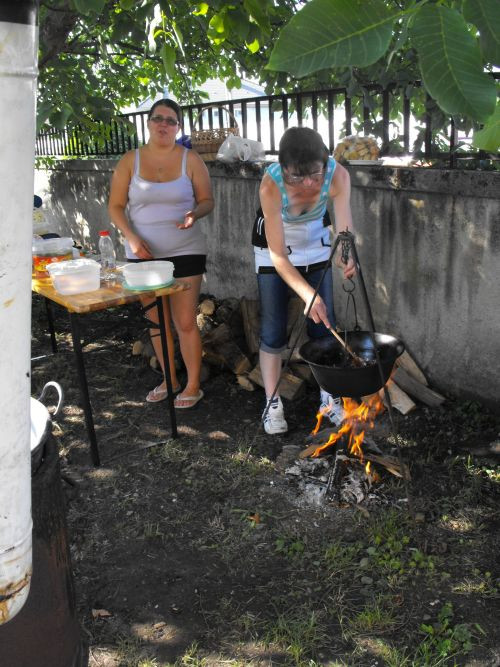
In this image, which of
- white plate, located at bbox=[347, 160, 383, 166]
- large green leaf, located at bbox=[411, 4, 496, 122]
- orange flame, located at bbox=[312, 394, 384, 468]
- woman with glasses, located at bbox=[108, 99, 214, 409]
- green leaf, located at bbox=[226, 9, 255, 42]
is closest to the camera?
large green leaf, located at bbox=[411, 4, 496, 122]

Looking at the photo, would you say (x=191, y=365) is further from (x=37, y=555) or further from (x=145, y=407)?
(x=37, y=555)

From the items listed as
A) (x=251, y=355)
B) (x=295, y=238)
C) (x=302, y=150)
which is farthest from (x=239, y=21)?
(x=251, y=355)

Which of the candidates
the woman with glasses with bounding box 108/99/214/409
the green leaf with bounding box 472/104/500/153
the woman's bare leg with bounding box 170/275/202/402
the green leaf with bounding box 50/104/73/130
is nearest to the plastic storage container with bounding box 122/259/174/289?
the woman with glasses with bounding box 108/99/214/409

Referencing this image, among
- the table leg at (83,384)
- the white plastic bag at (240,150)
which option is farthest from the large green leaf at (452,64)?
the white plastic bag at (240,150)

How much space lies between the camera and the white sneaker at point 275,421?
4531mm

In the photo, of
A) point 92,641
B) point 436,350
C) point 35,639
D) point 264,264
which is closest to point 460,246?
point 436,350

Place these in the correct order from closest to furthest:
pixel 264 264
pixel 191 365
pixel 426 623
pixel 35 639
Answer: pixel 35 639
pixel 426 623
pixel 264 264
pixel 191 365

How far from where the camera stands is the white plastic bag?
6113mm

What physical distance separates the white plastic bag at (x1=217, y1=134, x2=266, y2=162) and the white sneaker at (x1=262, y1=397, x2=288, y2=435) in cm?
264

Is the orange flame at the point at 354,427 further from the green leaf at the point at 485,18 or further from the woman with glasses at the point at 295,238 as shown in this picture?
the green leaf at the point at 485,18

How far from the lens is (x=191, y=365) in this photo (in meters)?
5.00

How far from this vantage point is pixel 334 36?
2.77ft

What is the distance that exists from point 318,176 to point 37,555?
7.67 ft

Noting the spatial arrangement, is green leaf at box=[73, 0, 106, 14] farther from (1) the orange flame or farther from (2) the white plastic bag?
(2) the white plastic bag
